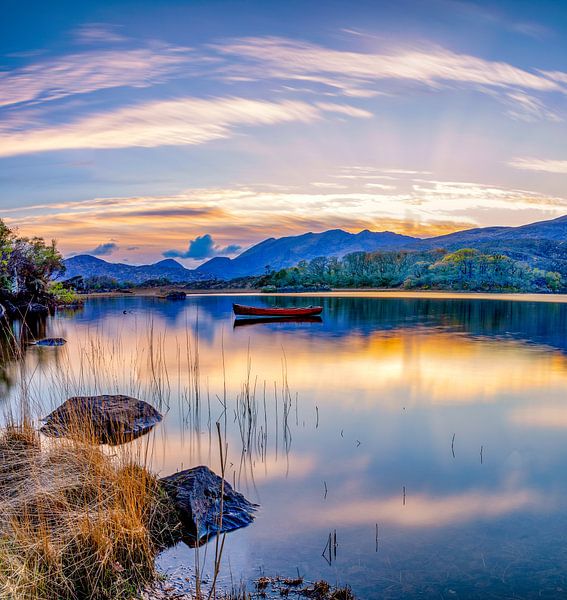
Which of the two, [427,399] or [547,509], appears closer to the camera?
[547,509]

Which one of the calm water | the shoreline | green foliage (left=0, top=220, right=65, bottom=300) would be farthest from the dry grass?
the shoreline

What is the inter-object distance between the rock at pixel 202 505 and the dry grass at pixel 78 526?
21 centimetres

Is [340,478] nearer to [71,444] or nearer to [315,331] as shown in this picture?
[71,444]

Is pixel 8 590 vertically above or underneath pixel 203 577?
above

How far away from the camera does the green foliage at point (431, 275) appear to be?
120 metres

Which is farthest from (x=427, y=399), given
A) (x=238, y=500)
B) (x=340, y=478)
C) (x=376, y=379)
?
(x=238, y=500)

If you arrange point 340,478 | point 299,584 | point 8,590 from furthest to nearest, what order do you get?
point 340,478 < point 299,584 < point 8,590

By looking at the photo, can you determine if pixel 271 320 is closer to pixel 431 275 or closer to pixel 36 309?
pixel 36 309

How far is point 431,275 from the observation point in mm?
129375

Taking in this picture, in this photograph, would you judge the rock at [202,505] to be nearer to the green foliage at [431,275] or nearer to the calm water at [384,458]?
the calm water at [384,458]

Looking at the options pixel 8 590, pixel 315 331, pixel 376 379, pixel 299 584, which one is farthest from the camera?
pixel 315 331

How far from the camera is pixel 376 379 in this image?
1914 cm

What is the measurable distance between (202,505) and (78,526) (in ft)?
6.00

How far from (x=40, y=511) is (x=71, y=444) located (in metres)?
2.19
